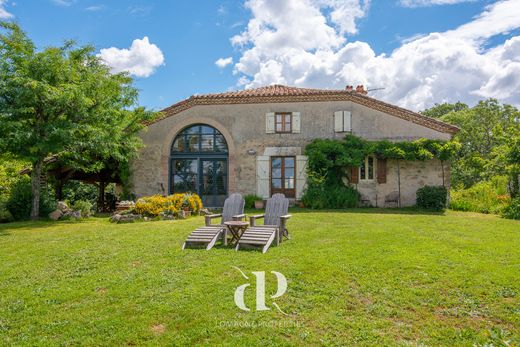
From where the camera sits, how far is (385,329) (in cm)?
344

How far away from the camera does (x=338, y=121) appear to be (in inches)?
611

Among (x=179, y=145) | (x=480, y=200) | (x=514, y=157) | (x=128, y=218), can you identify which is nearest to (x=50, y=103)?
(x=128, y=218)

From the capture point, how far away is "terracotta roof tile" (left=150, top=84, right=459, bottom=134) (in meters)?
14.9

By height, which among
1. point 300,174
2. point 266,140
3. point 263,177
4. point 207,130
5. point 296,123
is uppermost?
point 296,123

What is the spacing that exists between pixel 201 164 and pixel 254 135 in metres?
2.76

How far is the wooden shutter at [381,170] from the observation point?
49.7 ft

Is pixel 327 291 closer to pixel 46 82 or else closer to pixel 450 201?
pixel 46 82

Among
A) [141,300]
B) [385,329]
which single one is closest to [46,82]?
[141,300]

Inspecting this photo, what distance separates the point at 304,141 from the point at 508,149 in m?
7.78

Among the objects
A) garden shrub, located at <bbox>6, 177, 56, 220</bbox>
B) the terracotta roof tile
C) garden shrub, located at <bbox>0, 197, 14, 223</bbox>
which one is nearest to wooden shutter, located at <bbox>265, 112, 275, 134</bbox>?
the terracotta roof tile

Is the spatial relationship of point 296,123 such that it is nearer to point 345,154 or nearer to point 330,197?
point 345,154

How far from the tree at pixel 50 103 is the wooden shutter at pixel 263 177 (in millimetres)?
5869

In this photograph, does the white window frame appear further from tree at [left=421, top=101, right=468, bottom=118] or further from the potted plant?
tree at [left=421, top=101, right=468, bottom=118]

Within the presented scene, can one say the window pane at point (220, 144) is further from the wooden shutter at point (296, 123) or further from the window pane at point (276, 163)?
the wooden shutter at point (296, 123)
